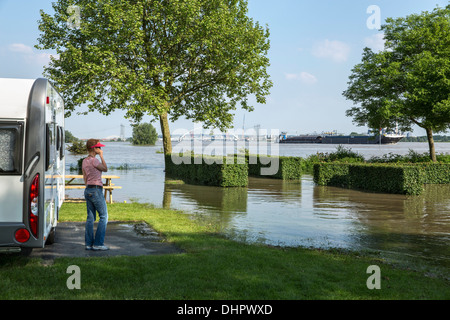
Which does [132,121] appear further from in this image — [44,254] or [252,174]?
[44,254]

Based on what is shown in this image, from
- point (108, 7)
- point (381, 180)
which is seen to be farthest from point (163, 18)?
point (381, 180)

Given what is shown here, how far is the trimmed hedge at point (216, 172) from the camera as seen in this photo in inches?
870

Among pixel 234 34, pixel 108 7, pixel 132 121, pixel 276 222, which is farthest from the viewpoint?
pixel 132 121

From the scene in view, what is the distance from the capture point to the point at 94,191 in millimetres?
8086

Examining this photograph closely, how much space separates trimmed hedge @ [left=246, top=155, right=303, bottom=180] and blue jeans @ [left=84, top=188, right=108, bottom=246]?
784 inches

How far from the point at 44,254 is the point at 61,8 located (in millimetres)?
26768

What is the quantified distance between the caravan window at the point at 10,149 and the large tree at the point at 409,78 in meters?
31.7

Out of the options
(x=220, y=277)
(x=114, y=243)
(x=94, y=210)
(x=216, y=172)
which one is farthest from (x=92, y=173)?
(x=216, y=172)

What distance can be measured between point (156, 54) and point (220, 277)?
Result: 24.9 m

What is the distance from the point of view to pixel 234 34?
94.1ft

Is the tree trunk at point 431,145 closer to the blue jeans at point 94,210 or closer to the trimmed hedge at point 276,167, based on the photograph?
the trimmed hedge at point 276,167

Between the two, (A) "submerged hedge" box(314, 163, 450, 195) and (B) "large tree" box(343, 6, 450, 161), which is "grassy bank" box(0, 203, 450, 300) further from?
(B) "large tree" box(343, 6, 450, 161)

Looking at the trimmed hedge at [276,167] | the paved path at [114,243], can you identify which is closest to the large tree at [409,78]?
the trimmed hedge at [276,167]

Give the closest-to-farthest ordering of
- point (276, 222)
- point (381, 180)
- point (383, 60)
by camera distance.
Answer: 1. point (276, 222)
2. point (381, 180)
3. point (383, 60)
